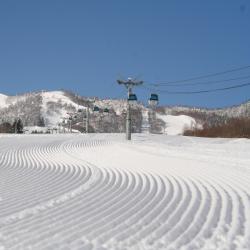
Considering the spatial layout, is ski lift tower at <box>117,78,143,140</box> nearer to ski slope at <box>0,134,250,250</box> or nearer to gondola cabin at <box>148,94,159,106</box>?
gondola cabin at <box>148,94,159,106</box>

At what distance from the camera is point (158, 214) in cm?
850

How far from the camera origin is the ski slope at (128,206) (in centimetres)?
678

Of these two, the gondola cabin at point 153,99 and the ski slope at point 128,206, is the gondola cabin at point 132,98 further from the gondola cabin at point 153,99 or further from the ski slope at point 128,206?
the ski slope at point 128,206

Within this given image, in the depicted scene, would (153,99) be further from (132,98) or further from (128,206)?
(128,206)

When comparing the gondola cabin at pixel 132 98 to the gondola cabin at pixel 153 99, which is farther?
the gondola cabin at pixel 153 99

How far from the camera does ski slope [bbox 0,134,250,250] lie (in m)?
6.78

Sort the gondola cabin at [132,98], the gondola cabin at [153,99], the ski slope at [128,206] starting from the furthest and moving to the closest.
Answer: the gondola cabin at [153,99]
the gondola cabin at [132,98]
the ski slope at [128,206]

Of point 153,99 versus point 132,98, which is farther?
point 153,99

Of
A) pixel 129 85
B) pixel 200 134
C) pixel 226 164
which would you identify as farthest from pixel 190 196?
pixel 200 134

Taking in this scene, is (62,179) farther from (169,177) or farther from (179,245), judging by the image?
(179,245)

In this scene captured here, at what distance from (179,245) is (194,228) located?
3.13 ft

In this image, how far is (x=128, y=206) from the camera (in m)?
9.34

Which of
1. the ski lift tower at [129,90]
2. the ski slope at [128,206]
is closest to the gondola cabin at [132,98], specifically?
the ski lift tower at [129,90]

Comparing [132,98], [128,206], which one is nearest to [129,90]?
[132,98]
